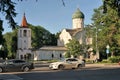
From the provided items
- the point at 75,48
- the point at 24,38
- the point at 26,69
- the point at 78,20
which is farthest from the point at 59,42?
the point at 26,69

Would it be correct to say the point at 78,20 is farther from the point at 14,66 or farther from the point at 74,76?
the point at 74,76

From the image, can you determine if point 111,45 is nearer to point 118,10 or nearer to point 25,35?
point 25,35

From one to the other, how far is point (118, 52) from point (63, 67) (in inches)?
1484

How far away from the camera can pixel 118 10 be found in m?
14.3

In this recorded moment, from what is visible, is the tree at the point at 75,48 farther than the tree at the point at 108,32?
Yes

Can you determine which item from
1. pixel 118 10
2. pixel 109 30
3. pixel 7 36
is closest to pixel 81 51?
pixel 109 30

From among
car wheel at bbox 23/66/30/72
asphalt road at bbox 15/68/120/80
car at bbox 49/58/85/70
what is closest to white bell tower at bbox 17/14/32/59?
car at bbox 49/58/85/70

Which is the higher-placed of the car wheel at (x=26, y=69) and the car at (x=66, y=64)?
the car at (x=66, y=64)

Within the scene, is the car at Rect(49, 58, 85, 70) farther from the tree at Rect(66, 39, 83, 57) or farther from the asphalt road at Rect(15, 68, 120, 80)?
the tree at Rect(66, 39, 83, 57)

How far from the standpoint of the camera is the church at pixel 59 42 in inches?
4336

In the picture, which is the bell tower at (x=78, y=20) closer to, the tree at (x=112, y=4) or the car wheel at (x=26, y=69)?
the car wheel at (x=26, y=69)

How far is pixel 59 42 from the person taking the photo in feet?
390

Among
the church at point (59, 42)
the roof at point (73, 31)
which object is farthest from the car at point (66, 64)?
the roof at point (73, 31)

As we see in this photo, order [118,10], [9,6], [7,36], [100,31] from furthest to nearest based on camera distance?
[7,36], [100,31], [118,10], [9,6]
